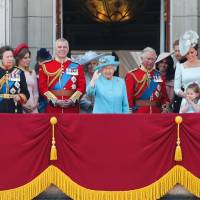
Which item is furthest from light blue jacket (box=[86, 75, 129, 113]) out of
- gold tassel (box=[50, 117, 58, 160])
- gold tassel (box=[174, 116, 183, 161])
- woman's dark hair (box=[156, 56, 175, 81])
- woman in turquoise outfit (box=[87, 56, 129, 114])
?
woman's dark hair (box=[156, 56, 175, 81])

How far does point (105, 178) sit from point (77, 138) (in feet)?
1.72

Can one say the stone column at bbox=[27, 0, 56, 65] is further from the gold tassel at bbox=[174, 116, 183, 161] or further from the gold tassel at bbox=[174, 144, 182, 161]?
the gold tassel at bbox=[174, 144, 182, 161]

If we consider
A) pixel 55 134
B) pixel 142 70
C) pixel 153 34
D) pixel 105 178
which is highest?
pixel 153 34

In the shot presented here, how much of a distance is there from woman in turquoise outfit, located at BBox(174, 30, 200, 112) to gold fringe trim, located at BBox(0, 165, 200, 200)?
1.58m

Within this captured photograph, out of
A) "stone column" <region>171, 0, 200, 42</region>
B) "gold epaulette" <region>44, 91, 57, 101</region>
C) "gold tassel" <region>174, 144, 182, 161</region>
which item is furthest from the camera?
"stone column" <region>171, 0, 200, 42</region>

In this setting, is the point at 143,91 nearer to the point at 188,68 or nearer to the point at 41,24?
the point at 188,68

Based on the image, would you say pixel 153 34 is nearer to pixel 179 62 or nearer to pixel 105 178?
pixel 179 62

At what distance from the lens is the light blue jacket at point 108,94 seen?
330 inches

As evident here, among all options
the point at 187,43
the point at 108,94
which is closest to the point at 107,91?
the point at 108,94

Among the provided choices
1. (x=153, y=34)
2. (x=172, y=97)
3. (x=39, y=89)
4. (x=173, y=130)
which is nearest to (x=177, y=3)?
(x=172, y=97)

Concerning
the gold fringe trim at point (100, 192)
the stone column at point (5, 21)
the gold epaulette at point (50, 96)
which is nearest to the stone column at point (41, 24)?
the stone column at point (5, 21)

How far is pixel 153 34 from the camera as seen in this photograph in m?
18.8

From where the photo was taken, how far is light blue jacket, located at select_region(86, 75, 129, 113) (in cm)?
838

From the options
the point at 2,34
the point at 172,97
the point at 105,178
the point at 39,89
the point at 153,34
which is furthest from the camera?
the point at 153,34
